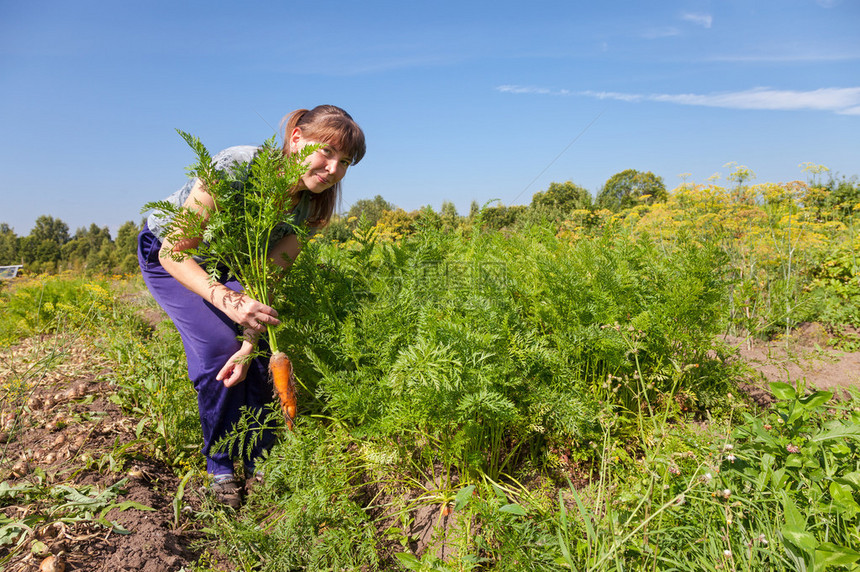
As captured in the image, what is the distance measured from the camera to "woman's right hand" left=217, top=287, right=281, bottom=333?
187cm

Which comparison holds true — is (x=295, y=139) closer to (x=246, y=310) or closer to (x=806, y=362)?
(x=246, y=310)

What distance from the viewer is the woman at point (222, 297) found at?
1.95 meters

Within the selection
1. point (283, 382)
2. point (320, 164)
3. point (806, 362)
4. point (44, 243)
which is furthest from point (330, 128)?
point (44, 243)

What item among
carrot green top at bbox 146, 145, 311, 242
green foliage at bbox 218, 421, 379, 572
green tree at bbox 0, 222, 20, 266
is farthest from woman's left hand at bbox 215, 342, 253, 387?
green tree at bbox 0, 222, 20, 266

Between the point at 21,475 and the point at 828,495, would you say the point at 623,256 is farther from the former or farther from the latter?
the point at 21,475

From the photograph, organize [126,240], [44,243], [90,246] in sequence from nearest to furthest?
[126,240] → [44,243] → [90,246]

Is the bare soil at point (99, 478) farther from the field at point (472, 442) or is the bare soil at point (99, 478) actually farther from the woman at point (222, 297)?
the woman at point (222, 297)

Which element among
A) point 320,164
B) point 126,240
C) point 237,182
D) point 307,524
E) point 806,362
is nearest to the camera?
point 307,524

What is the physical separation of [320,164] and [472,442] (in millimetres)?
1367

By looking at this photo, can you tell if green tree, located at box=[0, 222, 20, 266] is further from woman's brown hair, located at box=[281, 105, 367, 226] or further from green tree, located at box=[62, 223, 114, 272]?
woman's brown hair, located at box=[281, 105, 367, 226]

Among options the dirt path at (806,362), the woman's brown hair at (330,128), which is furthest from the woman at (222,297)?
the dirt path at (806,362)

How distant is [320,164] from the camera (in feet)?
6.89

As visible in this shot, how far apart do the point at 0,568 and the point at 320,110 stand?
6.61ft

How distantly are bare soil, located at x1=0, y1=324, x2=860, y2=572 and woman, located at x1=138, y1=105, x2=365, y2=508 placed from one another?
27 centimetres
